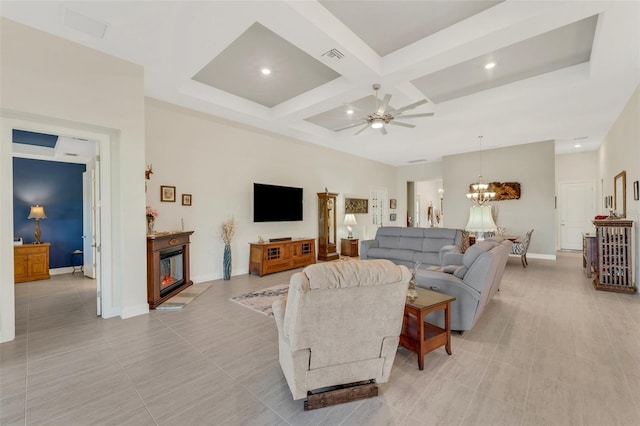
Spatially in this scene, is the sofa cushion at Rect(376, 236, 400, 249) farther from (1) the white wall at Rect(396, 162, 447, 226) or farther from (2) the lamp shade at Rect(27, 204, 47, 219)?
(2) the lamp shade at Rect(27, 204, 47, 219)

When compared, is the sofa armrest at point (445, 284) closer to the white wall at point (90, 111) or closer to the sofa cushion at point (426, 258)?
the sofa cushion at point (426, 258)

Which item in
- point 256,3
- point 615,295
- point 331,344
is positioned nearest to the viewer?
point 331,344

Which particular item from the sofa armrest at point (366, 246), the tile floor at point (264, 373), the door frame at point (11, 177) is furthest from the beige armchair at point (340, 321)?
the sofa armrest at point (366, 246)

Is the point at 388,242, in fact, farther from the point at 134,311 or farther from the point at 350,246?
the point at 134,311

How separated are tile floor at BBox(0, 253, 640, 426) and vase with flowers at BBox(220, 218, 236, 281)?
163cm

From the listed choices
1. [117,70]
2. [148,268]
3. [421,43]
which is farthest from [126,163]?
[421,43]

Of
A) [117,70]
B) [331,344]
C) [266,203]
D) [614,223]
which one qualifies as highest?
[117,70]

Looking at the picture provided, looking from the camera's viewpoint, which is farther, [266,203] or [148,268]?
[266,203]

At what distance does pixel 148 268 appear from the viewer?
12.4 feet

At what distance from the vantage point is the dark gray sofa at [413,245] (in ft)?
17.1

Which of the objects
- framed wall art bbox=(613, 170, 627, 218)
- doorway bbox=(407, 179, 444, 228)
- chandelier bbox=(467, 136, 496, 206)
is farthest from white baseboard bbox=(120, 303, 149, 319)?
doorway bbox=(407, 179, 444, 228)

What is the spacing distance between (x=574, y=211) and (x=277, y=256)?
969 centimetres

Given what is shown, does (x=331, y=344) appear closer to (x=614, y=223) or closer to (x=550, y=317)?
(x=550, y=317)

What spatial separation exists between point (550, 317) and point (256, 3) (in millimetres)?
4703
